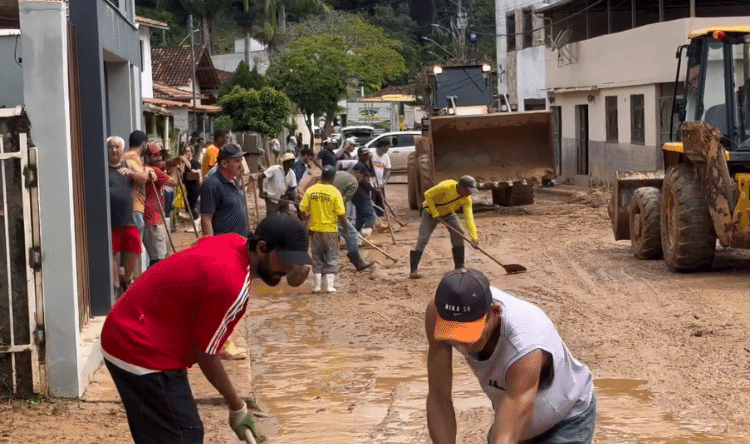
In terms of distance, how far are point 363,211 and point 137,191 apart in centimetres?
691

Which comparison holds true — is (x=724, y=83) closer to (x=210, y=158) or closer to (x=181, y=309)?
(x=210, y=158)

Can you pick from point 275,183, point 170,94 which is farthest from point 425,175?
point 170,94

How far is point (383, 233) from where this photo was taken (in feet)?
65.5

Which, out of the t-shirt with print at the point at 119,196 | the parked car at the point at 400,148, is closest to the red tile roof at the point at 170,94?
the parked car at the point at 400,148

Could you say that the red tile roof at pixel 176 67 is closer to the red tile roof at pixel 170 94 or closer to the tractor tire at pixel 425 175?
the red tile roof at pixel 170 94

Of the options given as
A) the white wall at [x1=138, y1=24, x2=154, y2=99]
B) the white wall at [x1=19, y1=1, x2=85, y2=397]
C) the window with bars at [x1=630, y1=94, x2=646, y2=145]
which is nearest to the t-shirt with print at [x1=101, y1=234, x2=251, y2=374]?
the white wall at [x1=19, y1=1, x2=85, y2=397]

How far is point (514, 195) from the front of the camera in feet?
77.6

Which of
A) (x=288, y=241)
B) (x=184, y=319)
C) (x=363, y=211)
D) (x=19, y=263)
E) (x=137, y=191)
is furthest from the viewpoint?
(x=363, y=211)

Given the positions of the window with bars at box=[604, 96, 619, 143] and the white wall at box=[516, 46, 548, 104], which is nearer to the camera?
the window with bars at box=[604, 96, 619, 143]

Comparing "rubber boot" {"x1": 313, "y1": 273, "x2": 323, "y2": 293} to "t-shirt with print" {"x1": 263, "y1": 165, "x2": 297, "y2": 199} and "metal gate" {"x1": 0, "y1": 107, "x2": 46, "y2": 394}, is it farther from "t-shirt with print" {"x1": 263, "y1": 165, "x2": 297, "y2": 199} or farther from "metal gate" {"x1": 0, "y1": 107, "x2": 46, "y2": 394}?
"metal gate" {"x1": 0, "y1": 107, "x2": 46, "y2": 394}

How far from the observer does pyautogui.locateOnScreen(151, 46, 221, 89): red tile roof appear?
4838 cm

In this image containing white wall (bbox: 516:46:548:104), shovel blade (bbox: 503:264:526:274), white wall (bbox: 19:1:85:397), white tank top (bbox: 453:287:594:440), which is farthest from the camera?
white wall (bbox: 516:46:548:104)

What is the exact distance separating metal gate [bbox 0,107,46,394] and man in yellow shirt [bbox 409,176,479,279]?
6707 millimetres

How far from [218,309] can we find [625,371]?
5.05 meters
